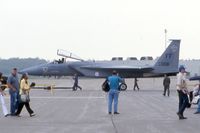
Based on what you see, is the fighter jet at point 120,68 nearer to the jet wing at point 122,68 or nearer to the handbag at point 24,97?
the jet wing at point 122,68

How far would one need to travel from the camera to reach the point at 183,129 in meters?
15.7

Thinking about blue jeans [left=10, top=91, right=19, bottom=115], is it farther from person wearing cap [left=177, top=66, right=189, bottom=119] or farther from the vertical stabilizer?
the vertical stabilizer

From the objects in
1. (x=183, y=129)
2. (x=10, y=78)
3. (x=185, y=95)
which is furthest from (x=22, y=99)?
(x=183, y=129)

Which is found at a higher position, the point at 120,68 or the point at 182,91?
the point at 120,68

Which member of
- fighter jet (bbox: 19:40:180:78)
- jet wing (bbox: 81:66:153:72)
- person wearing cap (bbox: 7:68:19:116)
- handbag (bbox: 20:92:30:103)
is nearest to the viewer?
handbag (bbox: 20:92:30:103)

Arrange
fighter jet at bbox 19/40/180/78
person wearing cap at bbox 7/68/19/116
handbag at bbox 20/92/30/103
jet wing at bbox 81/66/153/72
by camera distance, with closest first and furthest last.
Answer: handbag at bbox 20/92/30/103 → person wearing cap at bbox 7/68/19/116 → jet wing at bbox 81/66/153/72 → fighter jet at bbox 19/40/180/78

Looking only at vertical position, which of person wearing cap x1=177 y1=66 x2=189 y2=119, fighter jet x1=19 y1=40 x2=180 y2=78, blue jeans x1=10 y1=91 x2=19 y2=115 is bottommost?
blue jeans x1=10 y1=91 x2=19 y2=115

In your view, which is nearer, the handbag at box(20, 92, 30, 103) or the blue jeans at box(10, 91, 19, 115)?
the handbag at box(20, 92, 30, 103)

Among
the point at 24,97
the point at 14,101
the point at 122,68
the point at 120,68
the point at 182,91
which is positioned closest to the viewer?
the point at 182,91

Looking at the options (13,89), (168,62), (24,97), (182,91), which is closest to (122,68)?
(168,62)

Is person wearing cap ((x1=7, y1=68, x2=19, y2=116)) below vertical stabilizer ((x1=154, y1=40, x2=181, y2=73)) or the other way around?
below

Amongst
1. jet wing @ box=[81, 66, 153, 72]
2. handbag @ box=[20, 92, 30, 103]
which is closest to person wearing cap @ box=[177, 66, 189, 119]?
handbag @ box=[20, 92, 30, 103]

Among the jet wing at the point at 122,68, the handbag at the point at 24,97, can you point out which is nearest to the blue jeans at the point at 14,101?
the handbag at the point at 24,97

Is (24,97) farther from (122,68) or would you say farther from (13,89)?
(122,68)
